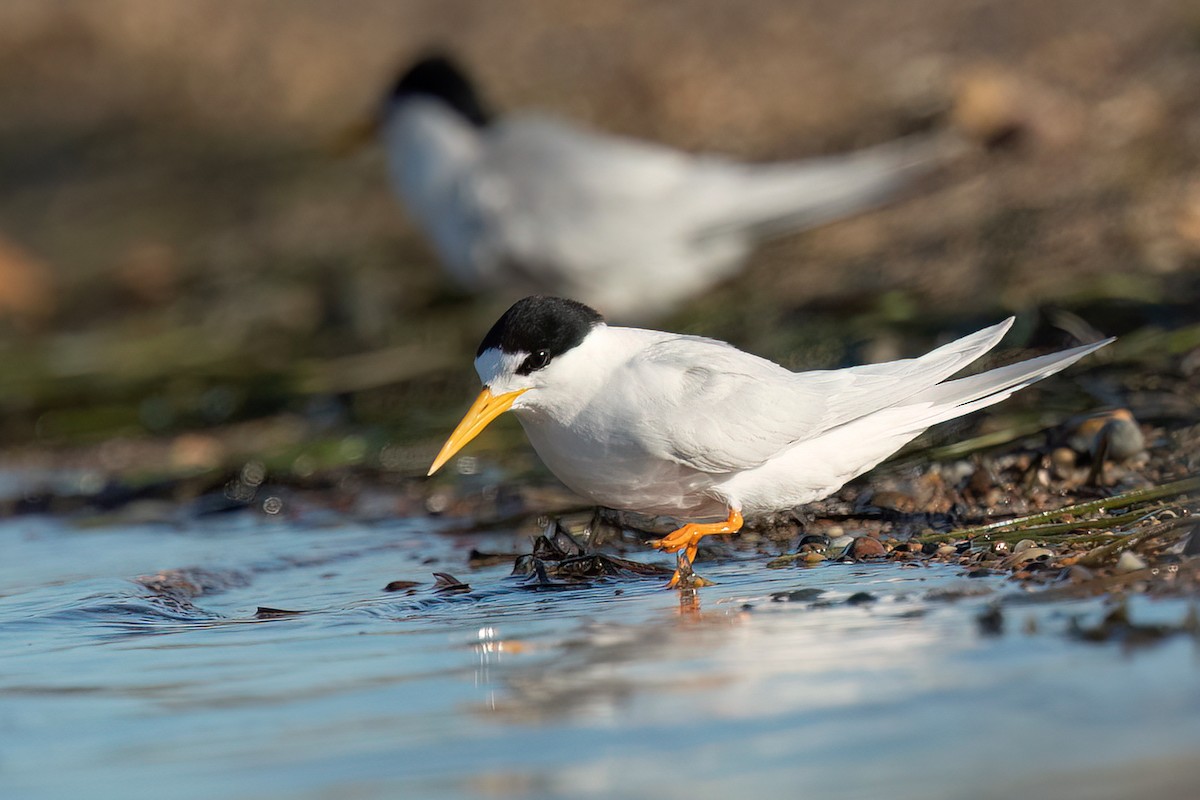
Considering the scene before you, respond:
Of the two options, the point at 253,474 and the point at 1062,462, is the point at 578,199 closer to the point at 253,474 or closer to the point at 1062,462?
the point at 253,474

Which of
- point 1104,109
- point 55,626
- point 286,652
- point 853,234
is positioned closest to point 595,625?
point 286,652

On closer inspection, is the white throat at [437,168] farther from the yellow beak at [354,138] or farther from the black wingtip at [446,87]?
the yellow beak at [354,138]

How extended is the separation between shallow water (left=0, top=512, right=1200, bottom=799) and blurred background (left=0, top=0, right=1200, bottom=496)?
6.78ft

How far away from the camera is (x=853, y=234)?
7.36 meters

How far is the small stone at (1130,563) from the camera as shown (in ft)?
9.95

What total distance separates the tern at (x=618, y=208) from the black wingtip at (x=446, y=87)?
0.41 metres

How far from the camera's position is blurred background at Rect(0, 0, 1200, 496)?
6.10 meters

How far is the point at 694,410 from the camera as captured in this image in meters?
3.72

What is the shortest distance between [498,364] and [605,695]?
4.45 feet

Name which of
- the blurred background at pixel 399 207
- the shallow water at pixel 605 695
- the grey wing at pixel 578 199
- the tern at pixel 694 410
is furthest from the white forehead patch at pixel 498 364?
the grey wing at pixel 578 199

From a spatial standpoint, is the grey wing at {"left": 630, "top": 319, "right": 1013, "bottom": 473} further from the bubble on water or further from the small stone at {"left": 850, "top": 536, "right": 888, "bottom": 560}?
the bubble on water

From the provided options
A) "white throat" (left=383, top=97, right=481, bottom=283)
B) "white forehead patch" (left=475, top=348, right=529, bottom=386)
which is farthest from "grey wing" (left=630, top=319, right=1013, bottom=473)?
"white throat" (left=383, top=97, right=481, bottom=283)

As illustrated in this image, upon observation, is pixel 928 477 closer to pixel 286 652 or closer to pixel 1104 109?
pixel 286 652

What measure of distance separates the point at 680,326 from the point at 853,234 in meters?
1.15
